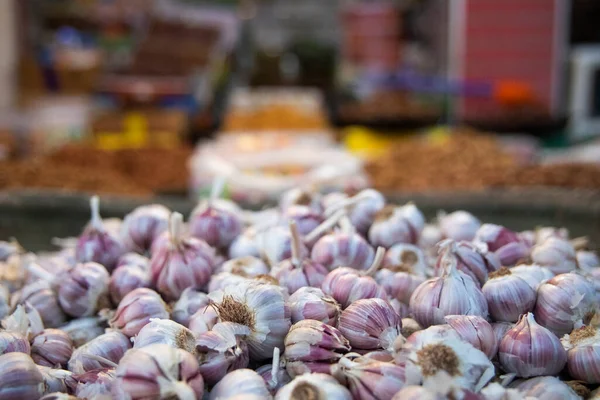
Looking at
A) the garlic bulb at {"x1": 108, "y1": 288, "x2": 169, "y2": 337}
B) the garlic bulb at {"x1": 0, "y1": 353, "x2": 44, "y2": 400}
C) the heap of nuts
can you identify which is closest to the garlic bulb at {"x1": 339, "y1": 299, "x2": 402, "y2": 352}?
the heap of nuts

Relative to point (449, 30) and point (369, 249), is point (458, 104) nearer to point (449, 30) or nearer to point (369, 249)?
point (449, 30)

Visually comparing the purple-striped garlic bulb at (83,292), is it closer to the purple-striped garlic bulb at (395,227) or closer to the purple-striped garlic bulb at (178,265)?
the purple-striped garlic bulb at (178,265)

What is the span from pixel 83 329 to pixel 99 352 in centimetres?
12

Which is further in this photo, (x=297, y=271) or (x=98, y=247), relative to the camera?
(x=98, y=247)

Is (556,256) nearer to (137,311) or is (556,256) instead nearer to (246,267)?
(246,267)

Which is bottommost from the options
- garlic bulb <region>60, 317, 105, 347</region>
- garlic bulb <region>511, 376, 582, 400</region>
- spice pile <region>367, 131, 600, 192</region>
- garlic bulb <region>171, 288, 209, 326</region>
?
spice pile <region>367, 131, 600, 192</region>

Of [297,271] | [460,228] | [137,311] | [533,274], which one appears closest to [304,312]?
[297,271]

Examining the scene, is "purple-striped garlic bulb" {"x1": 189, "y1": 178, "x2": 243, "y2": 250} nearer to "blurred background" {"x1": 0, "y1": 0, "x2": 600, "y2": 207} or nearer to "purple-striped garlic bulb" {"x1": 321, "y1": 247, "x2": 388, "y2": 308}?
"purple-striped garlic bulb" {"x1": 321, "y1": 247, "x2": 388, "y2": 308}

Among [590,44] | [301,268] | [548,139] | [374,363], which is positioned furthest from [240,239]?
[590,44]

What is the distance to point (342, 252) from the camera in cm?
105

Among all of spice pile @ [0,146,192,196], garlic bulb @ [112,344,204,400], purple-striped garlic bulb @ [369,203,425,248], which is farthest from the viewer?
spice pile @ [0,146,192,196]

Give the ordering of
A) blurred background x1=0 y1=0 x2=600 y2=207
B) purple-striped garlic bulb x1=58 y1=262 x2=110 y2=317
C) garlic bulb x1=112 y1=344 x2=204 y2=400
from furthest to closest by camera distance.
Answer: blurred background x1=0 y1=0 x2=600 y2=207 < purple-striped garlic bulb x1=58 y1=262 x2=110 y2=317 < garlic bulb x1=112 y1=344 x2=204 y2=400

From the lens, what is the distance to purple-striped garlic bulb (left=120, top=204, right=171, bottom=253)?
122 centimetres

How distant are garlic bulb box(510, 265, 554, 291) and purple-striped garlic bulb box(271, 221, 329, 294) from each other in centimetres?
28
